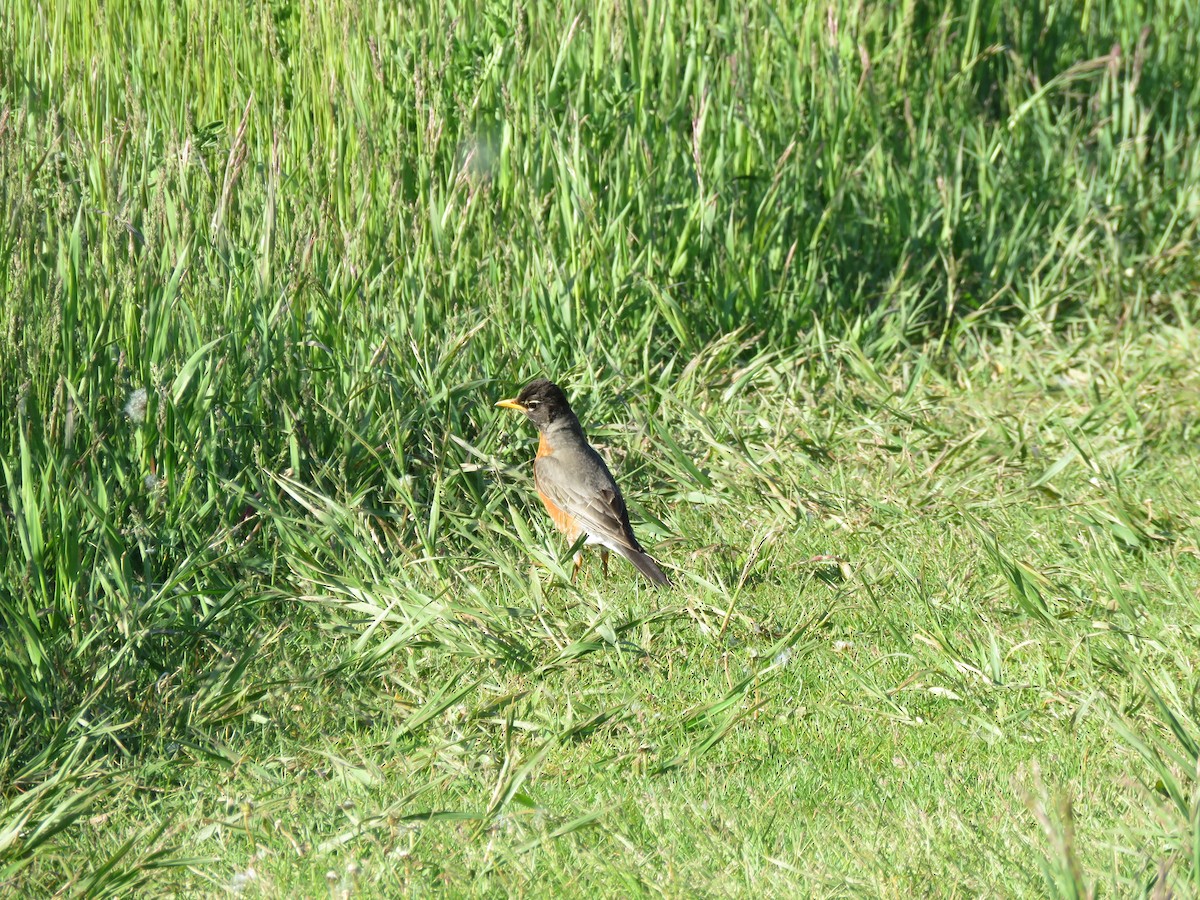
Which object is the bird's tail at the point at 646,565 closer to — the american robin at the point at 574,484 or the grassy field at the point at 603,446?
the american robin at the point at 574,484

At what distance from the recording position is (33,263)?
14.5 ft

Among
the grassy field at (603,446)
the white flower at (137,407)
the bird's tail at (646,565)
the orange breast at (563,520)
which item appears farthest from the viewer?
the orange breast at (563,520)

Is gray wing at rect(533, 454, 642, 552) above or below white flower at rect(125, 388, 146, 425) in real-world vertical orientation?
below

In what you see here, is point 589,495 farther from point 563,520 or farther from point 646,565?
point 646,565

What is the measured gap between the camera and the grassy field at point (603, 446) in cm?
360

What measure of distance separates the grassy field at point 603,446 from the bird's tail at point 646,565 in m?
0.13

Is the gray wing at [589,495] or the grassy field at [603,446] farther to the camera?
the gray wing at [589,495]

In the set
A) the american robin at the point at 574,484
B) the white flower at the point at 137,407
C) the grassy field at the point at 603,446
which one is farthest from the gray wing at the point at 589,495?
the white flower at the point at 137,407

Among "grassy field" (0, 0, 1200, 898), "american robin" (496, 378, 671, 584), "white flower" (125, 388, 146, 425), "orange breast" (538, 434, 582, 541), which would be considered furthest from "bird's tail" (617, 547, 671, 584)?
"white flower" (125, 388, 146, 425)

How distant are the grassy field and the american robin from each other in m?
0.14

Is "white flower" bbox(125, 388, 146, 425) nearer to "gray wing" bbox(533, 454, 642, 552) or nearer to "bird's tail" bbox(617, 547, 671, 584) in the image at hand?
"gray wing" bbox(533, 454, 642, 552)

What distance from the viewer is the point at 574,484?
525 centimetres

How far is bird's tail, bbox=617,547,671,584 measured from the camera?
4.96 metres

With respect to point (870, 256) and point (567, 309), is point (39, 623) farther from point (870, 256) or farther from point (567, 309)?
point (870, 256)
